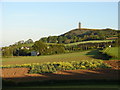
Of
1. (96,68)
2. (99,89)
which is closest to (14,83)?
(99,89)

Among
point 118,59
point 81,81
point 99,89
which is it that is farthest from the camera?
point 118,59

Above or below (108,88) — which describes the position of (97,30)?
above

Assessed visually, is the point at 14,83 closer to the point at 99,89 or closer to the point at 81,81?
the point at 81,81

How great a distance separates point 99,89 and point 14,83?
7128mm

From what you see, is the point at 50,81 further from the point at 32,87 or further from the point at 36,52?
the point at 36,52

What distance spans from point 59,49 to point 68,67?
80.3 feet

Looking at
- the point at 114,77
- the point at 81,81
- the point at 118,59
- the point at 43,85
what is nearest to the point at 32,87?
the point at 43,85

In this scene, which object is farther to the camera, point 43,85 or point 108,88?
point 43,85

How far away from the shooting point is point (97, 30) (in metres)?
83.9

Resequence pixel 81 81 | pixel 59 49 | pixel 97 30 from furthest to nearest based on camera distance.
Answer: pixel 97 30, pixel 59 49, pixel 81 81

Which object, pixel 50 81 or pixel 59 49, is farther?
pixel 59 49

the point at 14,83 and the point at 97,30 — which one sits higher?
the point at 97,30

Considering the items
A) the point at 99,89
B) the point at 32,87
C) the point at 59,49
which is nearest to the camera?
the point at 99,89

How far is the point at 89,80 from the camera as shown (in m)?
17.4
